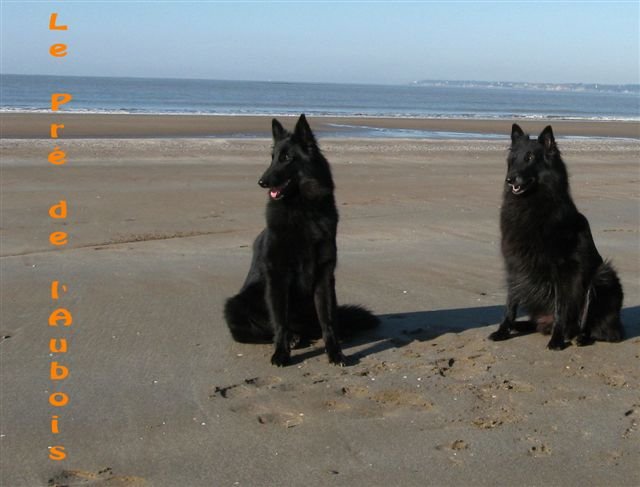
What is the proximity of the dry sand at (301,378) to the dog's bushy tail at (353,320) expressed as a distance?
98 mm

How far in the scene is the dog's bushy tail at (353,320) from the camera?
17.5 ft

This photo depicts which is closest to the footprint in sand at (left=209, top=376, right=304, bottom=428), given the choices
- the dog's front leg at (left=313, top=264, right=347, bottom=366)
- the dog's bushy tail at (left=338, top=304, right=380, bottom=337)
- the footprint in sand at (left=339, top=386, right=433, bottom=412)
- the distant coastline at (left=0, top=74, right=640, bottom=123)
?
the footprint in sand at (left=339, top=386, right=433, bottom=412)

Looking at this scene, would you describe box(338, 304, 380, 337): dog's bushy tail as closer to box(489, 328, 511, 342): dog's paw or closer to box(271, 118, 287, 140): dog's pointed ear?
box(489, 328, 511, 342): dog's paw

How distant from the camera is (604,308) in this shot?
503 centimetres

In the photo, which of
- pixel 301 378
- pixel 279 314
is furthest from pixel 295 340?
pixel 301 378

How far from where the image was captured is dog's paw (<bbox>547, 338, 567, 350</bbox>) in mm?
4961

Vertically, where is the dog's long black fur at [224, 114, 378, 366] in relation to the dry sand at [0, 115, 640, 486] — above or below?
above

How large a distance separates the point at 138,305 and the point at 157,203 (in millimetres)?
5356

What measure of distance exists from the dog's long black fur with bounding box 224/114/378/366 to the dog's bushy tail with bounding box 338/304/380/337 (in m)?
0.33

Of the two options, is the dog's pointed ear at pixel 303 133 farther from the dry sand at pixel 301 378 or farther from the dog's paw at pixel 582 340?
the dog's paw at pixel 582 340

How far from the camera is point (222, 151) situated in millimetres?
18656

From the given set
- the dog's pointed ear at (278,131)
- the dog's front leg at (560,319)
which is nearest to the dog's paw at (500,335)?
the dog's front leg at (560,319)

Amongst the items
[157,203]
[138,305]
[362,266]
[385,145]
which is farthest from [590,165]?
[138,305]

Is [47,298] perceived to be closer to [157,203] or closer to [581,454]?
[581,454]
